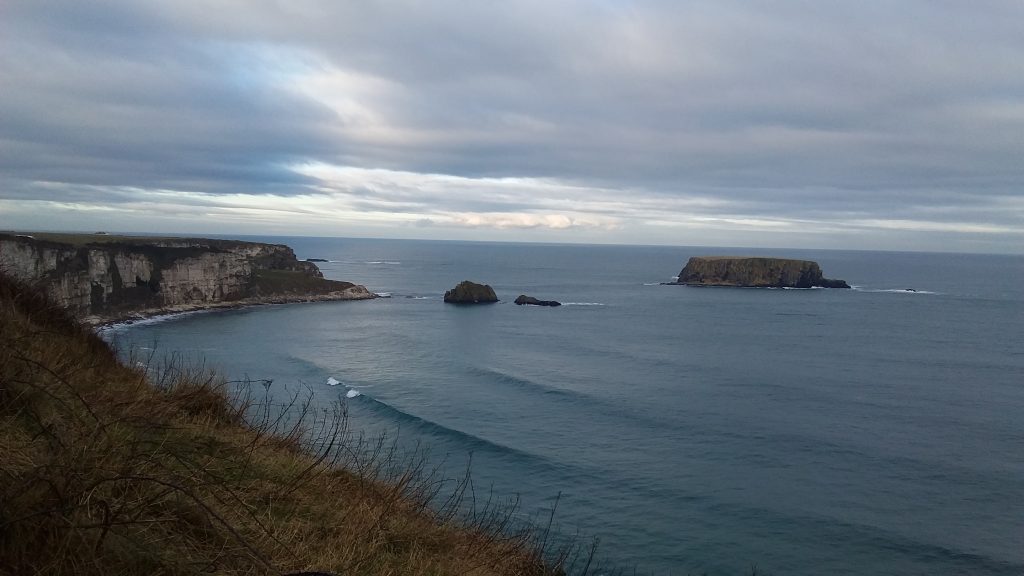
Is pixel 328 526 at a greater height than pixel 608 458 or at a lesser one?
greater

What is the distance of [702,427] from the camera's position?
1320 inches

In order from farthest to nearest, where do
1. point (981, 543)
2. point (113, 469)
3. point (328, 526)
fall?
point (981, 543) < point (328, 526) < point (113, 469)

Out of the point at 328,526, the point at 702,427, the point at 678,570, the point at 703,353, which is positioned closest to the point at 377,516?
the point at 328,526

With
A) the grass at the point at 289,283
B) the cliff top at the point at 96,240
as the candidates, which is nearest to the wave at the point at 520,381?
the cliff top at the point at 96,240

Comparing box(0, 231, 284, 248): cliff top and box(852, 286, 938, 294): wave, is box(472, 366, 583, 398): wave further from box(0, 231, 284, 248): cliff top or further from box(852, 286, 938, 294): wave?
box(852, 286, 938, 294): wave

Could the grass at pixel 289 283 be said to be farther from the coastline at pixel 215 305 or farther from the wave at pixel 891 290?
the wave at pixel 891 290

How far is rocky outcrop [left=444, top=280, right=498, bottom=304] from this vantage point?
98356mm

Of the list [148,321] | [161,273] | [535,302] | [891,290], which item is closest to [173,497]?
[148,321]

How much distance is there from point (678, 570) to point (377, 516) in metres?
14.3

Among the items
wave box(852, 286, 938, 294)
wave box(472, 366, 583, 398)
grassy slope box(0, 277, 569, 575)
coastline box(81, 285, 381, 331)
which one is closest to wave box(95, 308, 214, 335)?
coastline box(81, 285, 381, 331)

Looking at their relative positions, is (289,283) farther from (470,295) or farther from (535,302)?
(535,302)

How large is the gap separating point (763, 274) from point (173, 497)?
460 feet

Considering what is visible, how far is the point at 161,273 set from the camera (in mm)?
86812

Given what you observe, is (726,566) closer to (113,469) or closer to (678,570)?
(678,570)
